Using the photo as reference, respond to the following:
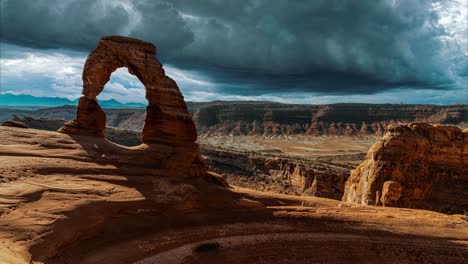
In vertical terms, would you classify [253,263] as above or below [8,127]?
below

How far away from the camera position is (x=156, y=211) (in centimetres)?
1838

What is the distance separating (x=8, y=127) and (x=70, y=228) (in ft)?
32.4

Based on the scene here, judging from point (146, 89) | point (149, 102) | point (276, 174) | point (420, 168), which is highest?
point (146, 89)

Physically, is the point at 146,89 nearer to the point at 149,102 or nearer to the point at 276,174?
the point at 149,102

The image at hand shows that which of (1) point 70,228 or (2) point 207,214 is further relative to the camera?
(2) point 207,214

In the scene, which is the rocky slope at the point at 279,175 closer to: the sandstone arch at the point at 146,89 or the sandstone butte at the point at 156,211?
the sandstone arch at the point at 146,89

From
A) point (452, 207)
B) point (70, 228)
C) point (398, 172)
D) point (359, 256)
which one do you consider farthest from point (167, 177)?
point (452, 207)

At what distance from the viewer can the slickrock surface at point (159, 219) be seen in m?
14.4

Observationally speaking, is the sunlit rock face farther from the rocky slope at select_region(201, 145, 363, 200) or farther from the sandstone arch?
the rocky slope at select_region(201, 145, 363, 200)

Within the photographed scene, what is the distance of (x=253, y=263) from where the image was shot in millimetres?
16312

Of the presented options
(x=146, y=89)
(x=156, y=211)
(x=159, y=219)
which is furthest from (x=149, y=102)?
(x=159, y=219)

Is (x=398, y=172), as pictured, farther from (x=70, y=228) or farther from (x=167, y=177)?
(x=70, y=228)

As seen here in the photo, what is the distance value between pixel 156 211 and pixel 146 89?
8903 millimetres

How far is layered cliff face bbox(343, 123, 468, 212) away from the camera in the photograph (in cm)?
2947
